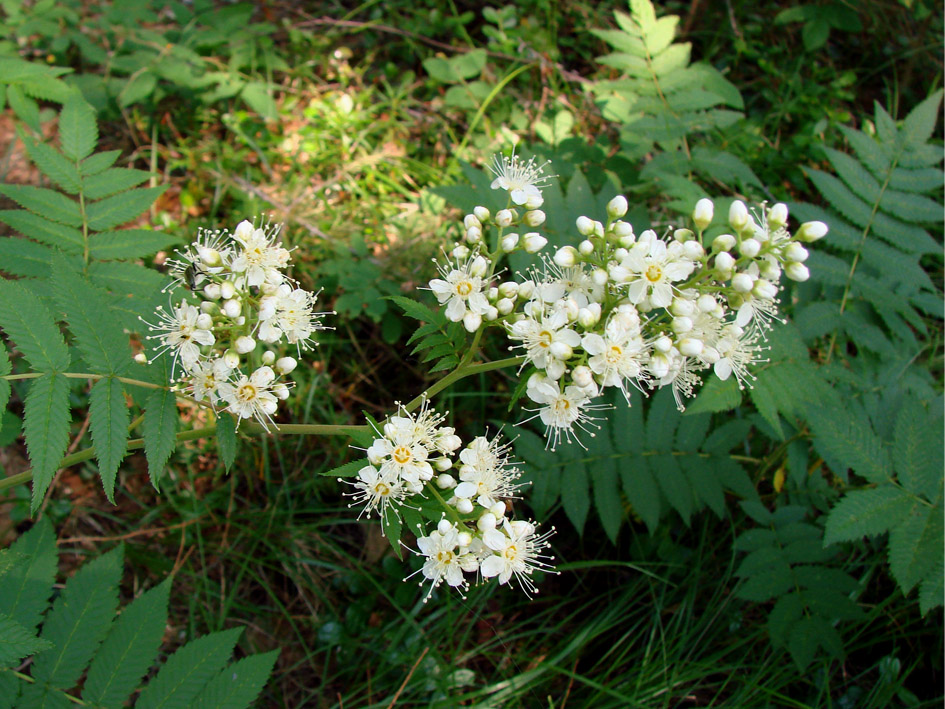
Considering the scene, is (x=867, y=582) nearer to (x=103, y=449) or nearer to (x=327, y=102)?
(x=103, y=449)

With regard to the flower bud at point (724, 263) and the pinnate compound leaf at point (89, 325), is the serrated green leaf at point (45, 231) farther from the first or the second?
the flower bud at point (724, 263)

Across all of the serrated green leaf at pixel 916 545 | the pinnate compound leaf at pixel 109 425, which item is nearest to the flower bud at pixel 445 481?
the pinnate compound leaf at pixel 109 425

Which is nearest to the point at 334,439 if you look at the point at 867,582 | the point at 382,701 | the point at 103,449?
the point at 382,701

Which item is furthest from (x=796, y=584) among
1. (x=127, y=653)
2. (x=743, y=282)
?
(x=127, y=653)

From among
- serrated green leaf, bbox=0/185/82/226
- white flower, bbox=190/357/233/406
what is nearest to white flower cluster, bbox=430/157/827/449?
white flower, bbox=190/357/233/406

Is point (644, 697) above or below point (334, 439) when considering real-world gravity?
below

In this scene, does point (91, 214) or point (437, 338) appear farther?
point (91, 214)

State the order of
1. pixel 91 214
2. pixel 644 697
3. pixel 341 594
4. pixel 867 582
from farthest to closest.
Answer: pixel 341 594, pixel 867 582, pixel 644 697, pixel 91 214
